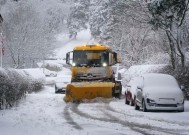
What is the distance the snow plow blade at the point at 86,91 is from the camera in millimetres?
26806

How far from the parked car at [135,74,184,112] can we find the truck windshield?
805 cm

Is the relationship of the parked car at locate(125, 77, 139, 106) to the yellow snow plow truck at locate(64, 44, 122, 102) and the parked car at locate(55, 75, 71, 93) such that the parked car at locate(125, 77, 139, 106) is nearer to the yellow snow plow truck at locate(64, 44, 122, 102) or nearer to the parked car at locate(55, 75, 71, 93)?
the yellow snow plow truck at locate(64, 44, 122, 102)

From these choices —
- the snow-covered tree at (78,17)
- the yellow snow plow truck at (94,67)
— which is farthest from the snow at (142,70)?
the snow-covered tree at (78,17)

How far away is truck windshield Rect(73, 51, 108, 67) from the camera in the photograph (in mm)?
29344

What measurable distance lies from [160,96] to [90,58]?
33.3ft

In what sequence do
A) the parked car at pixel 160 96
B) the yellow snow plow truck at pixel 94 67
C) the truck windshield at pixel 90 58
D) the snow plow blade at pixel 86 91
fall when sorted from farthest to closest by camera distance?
the truck windshield at pixel 90 58 → the yellow snow plow truck at pixel 94 67 → the snow plow blade at pixel 86 91 → the parked car at pixel 160 96

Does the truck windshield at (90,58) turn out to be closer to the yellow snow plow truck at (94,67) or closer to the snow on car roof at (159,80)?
the yellow snow plow truck at (94,67)

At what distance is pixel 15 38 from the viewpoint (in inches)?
2667

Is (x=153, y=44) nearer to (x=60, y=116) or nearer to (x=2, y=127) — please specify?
(x=60, y=116)

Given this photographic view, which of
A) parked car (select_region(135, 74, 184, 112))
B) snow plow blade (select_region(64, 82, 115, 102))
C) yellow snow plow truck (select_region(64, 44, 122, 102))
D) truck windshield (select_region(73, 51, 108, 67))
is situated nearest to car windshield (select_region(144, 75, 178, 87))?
parked car (select_region(135, 74, 184, 112))

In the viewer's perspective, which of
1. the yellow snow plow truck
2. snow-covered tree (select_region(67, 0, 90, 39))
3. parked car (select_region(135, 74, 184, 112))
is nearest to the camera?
parked car (select_region(135, 74, 184, 112))

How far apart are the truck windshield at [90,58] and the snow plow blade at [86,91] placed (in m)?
2.25

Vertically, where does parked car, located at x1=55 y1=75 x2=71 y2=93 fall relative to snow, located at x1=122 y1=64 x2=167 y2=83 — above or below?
below

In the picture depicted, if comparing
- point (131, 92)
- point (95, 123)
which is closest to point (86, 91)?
point (131, 92)
